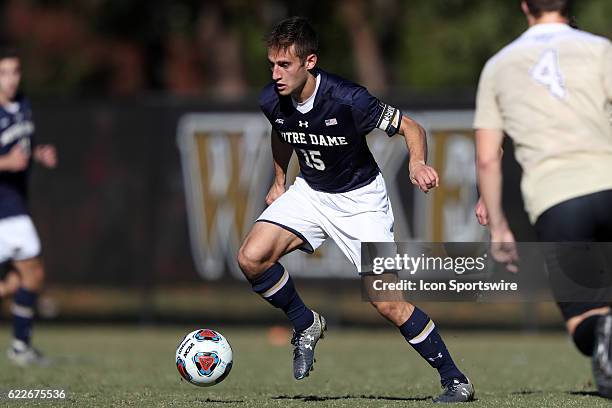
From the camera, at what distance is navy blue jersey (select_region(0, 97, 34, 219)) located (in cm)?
1125

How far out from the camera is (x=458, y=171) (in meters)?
14.5

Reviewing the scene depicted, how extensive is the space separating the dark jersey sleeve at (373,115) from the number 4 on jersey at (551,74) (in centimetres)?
167

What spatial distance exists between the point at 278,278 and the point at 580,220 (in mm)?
2374

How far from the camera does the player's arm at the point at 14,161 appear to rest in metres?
11.1

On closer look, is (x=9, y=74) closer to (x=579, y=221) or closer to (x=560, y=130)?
(x=560, y=130)

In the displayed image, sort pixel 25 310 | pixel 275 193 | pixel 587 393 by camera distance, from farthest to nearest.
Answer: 1. pixel 25 310
2. pixel 275 193
3. pixel 587 393

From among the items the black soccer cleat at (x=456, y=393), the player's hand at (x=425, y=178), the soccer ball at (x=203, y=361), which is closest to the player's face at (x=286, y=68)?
the player's hand at (x=425, y=178)

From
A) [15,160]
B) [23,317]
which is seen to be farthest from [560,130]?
[23,317]

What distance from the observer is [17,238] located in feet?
37.1

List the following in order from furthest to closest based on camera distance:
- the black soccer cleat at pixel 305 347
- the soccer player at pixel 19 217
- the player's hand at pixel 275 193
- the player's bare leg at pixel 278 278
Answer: the soccer player at pixel 19 217, the player's hand at pixel 275 193, the player's bare leg at pixel 278 278, the black soccer cleat at pixel 305 347

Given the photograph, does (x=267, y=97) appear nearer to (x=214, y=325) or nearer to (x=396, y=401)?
(x=396, y=401)

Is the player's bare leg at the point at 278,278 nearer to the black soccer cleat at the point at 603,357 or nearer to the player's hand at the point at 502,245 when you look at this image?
the player's hand at the point at 502,245

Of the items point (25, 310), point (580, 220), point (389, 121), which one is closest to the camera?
point (580, 220)

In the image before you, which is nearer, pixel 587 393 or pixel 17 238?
pixel 587 393
